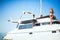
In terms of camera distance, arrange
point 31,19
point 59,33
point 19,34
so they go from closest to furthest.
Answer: point 59,33 → point 19,34 → point 31,19

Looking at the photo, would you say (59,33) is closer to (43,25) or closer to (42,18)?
(43,25)

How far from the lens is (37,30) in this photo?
104 inches

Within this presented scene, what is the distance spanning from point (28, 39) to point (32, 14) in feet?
1.62

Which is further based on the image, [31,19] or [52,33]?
[31,19]

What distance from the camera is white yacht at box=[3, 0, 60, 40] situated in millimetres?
2575

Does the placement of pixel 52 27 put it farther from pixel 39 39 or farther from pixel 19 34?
pixel 19 34

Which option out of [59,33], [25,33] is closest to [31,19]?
[25,33]

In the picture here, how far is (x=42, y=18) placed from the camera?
3.08 m

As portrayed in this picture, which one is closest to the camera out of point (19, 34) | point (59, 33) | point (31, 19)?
point (59, 33)

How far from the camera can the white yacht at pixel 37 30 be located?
2.57m

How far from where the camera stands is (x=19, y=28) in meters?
2.82

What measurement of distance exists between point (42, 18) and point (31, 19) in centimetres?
23

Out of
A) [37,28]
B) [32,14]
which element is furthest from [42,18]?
[37,28]

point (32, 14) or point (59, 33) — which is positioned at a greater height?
point (32, 14)
